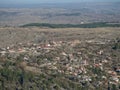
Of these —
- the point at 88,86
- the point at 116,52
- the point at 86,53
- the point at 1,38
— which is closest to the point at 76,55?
the point at 86,53

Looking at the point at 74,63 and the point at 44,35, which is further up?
the point at 74,63

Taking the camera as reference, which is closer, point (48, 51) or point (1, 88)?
point (1, 88)

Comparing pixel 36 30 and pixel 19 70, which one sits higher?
pixel 19 70

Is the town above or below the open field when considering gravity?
above

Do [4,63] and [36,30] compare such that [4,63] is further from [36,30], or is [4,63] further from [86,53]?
[36,30]

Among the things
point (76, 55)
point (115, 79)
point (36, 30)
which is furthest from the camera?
point (36, 30)

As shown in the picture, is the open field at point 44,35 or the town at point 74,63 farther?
the open field at point 44,35

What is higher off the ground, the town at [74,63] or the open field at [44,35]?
the town at [74,63]

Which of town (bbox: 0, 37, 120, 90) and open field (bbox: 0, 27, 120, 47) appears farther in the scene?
open field (bbox: 0, 27, 120, 47)

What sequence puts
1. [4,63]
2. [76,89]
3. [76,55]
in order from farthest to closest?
[76,55] → [4,63] → [76,89]

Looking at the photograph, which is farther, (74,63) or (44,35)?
(44,35)
